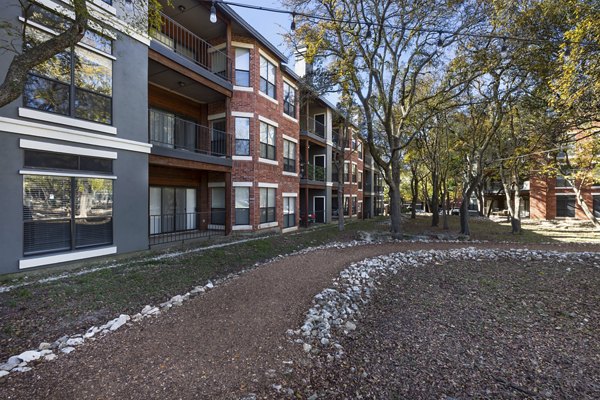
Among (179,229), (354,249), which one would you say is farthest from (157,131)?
(354,249)

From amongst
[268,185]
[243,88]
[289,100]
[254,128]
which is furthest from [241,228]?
[289,100]

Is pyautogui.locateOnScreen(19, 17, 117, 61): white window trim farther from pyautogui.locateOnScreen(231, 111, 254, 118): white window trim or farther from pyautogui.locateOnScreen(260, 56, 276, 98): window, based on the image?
pyautogui.locateOnScreen(260, 56, 276, 98): window

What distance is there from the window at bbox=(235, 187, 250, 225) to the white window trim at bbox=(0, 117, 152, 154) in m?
5.04

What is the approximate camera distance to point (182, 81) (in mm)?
11531

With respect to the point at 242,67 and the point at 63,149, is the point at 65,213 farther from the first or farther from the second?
the point at 242,67

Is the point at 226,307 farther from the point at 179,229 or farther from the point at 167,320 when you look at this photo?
the point at 179,229

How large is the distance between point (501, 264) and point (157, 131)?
529 inches

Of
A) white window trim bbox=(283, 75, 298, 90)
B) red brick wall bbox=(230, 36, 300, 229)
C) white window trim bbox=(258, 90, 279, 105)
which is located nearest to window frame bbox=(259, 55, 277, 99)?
white window trim bbox=(258, 90, 279, 105)

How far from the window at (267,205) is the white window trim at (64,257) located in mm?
7191

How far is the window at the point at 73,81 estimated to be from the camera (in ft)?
22.4

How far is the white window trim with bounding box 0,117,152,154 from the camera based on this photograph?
21.0 ft

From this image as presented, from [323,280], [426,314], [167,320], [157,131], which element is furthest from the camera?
[157,131]

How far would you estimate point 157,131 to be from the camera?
11516mm

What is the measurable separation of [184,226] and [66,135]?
6.94 meters
